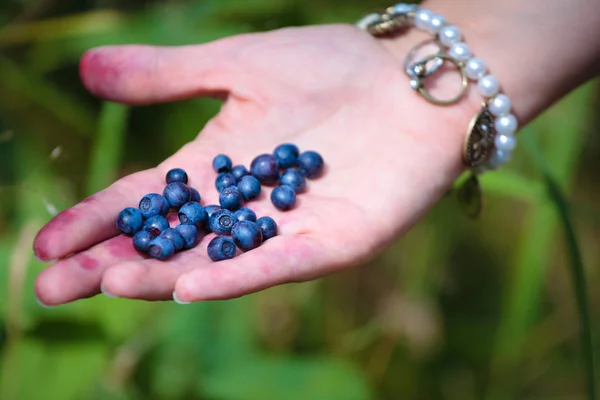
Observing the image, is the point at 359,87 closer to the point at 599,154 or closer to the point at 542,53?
the point at 542,53

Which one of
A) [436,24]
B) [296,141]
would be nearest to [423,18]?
[436,24]

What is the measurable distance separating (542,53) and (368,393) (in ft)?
3.42

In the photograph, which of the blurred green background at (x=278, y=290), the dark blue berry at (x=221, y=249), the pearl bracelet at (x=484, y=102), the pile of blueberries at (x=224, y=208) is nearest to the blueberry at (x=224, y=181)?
the pile of blueberries at (x=224, y=208)

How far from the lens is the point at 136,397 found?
5.80 ft

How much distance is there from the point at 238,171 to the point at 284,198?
14 cm

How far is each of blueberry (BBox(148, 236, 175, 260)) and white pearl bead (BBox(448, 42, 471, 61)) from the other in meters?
0.90

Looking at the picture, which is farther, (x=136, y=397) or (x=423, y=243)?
(x=423, y=243)

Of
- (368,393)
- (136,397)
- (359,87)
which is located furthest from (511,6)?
(136,397)

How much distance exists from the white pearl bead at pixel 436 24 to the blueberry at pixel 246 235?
78cm

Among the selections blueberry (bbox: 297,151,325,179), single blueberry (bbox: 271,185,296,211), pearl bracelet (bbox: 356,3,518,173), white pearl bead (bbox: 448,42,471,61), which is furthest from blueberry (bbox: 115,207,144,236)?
white pearl bead (bbox: 448,42,471,61)

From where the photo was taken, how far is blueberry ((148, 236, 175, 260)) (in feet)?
3.69

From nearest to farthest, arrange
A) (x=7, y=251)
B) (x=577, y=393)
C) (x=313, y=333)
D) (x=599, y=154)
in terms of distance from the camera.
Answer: (x=7, y=251), (x=313, y=333), (x=577, y=393), (x=599, y=154)

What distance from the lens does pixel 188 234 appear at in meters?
1.25

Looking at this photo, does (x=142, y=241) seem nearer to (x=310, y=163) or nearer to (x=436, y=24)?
(x=310, y=163)
